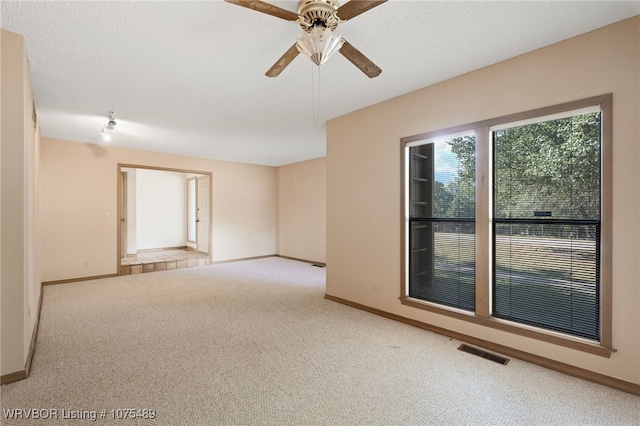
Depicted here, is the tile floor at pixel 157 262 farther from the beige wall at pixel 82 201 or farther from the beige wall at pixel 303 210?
the beige wall at pixel 303 210

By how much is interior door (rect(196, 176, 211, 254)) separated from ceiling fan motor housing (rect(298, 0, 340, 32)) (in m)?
6.08

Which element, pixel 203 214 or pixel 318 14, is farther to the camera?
pixel 203 214

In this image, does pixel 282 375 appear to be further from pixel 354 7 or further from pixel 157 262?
pixel 157 262

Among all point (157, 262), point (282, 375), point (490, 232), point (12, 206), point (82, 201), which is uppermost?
point (82, 201)

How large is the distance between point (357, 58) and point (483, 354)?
262cm

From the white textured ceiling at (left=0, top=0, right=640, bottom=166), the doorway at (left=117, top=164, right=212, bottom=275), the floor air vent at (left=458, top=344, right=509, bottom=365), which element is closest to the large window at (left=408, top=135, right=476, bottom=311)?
the floor air vent at (left=458, top=344, right=509, bottom=365)

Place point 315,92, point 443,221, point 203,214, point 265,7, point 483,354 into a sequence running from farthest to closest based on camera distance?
point 203,214, point 315,92, point 443,221, point 483,354, point 265,7

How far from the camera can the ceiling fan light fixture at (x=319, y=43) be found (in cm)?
165

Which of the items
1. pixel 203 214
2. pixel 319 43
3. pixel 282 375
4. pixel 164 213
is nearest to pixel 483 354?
pixel 282 375

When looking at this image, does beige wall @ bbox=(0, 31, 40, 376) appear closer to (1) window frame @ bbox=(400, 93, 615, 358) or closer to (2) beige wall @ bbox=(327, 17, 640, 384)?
(2) beige wall @ bbox=(327, 17, 640, 384)

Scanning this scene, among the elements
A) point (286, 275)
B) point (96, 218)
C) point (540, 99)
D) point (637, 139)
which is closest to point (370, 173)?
point (540, 99)

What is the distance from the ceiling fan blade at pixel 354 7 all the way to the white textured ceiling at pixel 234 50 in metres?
0.39

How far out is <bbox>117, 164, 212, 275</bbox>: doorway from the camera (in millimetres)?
6969

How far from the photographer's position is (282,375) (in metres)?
2.22
